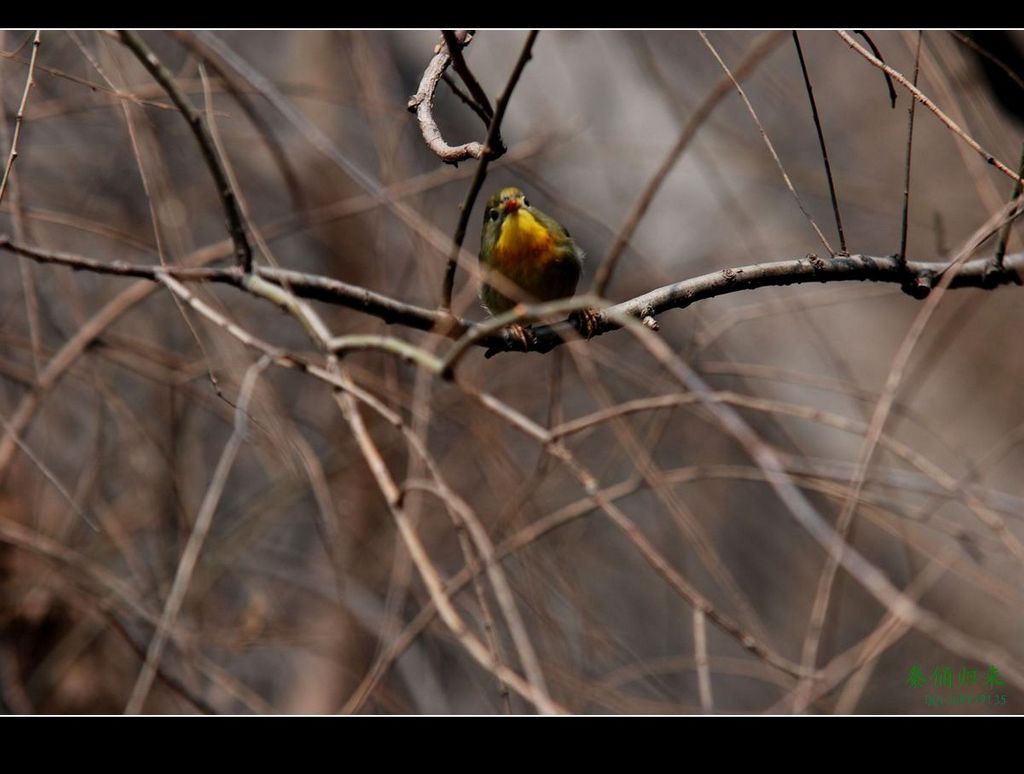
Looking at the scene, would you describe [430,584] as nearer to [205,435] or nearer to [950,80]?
[950,80]

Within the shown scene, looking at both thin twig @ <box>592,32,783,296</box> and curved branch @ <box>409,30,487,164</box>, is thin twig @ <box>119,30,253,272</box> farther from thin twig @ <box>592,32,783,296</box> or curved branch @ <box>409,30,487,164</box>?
thin twig @ <box>592,32,783,296</box>

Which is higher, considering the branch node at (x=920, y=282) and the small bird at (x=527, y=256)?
the small bird at (x=527, y=256)

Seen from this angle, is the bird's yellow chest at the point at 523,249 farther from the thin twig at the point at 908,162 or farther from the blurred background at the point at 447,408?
the thin twig at the point at 908,162

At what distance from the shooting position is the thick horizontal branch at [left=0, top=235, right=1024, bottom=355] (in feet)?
7.04

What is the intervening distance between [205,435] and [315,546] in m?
1.04

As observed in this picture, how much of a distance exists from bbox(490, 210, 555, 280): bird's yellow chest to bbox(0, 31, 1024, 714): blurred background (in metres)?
0.30

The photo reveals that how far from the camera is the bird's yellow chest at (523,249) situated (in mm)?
3527

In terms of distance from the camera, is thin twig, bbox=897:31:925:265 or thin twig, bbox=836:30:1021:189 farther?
thin twig, bbox=897:31:925:265

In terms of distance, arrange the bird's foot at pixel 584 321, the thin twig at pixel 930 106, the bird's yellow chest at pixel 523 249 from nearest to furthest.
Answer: the thin twig at pixel 930 106
the bird's foot at pixel 584 321
the bird's yellow chest at pixel 523 249

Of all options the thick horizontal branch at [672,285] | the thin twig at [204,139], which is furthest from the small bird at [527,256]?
the thin twig at [204,139]

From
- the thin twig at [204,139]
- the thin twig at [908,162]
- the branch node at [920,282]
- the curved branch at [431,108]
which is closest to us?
the thin twig at [204,139]

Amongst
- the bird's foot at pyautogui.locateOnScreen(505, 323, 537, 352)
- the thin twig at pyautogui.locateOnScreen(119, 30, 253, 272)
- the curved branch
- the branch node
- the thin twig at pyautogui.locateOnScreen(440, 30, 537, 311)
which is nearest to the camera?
the thin twig at pyautogui.locateOnScreen(440, 30, 537, 311)

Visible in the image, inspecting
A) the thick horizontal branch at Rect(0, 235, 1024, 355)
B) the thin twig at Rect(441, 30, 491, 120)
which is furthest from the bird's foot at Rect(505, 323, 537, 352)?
the thin twig at Rect(441, 30, 491, 120)

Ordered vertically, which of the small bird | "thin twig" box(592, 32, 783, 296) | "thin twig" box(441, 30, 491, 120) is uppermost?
the small bird
